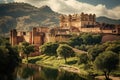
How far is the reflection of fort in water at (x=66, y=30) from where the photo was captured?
308 ft

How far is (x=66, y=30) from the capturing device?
104m

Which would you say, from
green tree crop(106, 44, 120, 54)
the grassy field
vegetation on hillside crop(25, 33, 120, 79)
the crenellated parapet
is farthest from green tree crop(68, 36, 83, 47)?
green tree crop(106, 44, 120, 54)

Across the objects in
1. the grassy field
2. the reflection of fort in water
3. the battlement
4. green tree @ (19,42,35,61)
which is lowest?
the grassy field

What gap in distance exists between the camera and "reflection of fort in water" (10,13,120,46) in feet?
308

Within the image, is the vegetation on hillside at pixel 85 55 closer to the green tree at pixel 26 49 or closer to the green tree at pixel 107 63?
the green tree at pixel 107 63

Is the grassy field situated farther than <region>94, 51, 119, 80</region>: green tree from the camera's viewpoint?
Yes

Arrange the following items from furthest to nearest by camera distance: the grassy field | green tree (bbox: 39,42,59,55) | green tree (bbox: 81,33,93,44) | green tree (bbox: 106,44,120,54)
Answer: green tree (bbox: 81,33,93,44) < green tree (bbox: 39,42,59,55) < the grassy field < green tree (bbox: 106,44,120,54)

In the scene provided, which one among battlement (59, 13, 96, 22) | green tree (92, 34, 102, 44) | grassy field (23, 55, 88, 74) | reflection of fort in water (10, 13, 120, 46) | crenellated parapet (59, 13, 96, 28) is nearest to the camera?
grassy field (23, 55, 88, 74)

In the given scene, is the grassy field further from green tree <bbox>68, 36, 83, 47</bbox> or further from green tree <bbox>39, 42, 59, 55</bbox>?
green tree <bbox>68, 36, 83, 47</bbox>

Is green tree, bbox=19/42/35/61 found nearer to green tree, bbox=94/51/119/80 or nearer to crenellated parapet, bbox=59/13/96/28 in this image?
crenellated parapet, bbox=59/13/96/28

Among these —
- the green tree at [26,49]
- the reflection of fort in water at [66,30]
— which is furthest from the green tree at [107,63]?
the reflection of fort in water at [66,30]

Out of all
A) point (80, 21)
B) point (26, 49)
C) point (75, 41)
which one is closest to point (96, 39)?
point (75, 41)

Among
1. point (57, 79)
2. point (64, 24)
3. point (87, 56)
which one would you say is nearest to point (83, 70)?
point (87, 56)

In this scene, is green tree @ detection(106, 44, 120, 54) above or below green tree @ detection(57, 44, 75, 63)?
above
